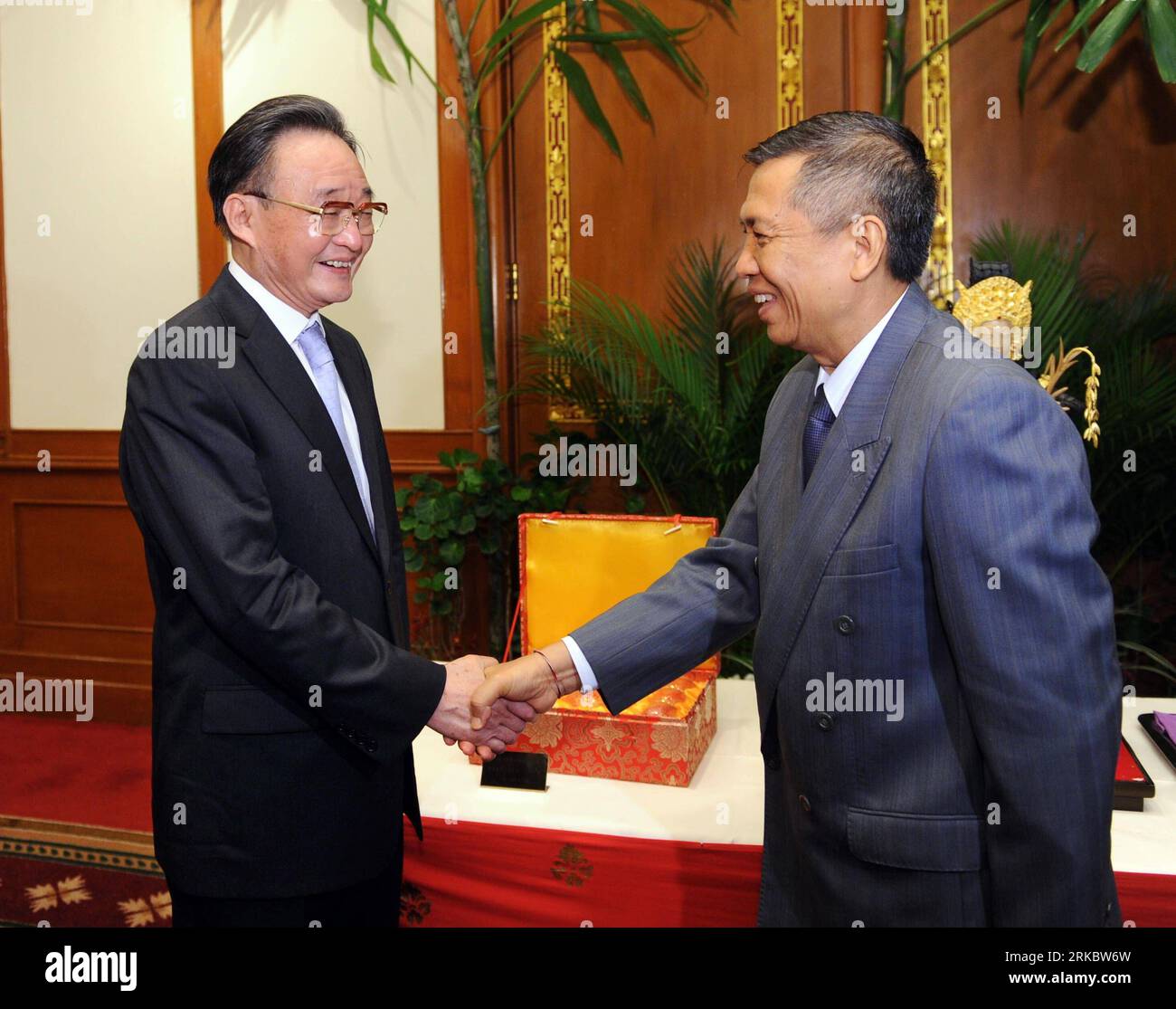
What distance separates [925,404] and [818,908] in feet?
2.14

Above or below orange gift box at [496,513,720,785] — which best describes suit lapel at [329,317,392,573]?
above

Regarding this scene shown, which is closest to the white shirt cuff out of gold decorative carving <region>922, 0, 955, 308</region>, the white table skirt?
the white table skirt

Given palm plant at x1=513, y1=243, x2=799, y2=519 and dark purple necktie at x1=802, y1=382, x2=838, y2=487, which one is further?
palm plant at x1=513, y1=243, x2=799, y2=519

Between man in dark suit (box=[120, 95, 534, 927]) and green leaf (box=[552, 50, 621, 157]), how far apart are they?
228 cm

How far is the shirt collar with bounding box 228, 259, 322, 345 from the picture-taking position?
1562 mm

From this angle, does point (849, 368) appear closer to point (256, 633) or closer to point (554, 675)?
point (554, 675)

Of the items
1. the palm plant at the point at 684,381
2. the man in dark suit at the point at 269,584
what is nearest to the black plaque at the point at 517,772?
the man in dark suit at the point at 269,584

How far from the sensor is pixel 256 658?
1.42 metres

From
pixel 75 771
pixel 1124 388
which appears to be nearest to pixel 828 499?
pixel 1124 388

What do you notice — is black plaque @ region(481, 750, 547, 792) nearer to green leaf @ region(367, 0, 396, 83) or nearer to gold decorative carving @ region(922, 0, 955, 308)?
gold decorative carving @ region(922, 0, 955, 308)

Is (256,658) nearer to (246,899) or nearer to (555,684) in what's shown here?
(246,899)

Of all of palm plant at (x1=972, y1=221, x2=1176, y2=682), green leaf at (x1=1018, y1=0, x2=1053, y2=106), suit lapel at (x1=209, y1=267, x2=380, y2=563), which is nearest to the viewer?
suit lapel at (x1=209, y1=267, x2=380, y2=563)

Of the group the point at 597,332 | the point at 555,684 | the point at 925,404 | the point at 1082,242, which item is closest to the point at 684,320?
the point at 597,332

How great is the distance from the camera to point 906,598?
3.92 feet
